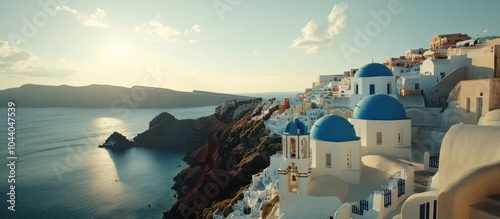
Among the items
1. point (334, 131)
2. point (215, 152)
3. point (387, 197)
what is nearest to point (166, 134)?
point (215, 152)

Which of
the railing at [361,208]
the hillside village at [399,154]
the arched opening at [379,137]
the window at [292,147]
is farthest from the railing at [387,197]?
the arched opening at [379,137]

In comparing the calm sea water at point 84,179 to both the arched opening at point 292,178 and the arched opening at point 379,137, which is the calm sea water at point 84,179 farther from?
the arched opening at point 379,137

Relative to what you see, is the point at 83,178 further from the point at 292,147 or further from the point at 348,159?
the point at 348,159

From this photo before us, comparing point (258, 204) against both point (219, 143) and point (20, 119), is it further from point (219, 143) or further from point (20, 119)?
point (20, 119)

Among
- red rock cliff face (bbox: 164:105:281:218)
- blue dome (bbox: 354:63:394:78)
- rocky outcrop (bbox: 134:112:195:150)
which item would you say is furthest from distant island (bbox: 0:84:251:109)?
blue dome (bbox: 354:63:394:78)

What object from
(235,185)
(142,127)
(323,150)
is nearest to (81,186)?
(235,185)

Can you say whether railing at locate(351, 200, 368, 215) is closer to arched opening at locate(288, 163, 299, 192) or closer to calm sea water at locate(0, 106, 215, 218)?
arched opening at locate(288, 163, 299, 192)
